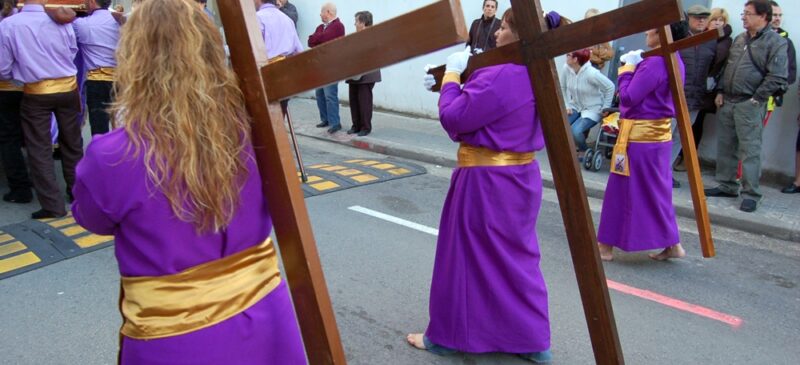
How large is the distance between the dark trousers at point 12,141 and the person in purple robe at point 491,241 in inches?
178

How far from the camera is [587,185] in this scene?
23.7 feet

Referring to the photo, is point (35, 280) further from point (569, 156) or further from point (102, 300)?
point (569, 156)

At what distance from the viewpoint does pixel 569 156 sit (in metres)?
1.69

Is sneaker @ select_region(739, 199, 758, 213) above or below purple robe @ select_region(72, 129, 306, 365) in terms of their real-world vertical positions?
below

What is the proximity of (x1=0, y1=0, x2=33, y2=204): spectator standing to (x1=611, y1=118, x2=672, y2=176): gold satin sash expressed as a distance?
493 centimetres

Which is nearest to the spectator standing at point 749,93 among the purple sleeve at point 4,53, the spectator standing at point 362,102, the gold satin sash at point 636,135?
the gold satin sash at point 636,135

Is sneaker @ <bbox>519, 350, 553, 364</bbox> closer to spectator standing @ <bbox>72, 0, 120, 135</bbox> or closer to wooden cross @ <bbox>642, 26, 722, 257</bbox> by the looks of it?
wooden cross @ <bbox>642, 26, 722, 257</bbox>

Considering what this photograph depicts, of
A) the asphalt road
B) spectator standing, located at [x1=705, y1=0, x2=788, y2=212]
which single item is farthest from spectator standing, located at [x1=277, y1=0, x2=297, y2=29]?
spectator standing, located at [x1=705, y1=0, x2=788, y2=212]

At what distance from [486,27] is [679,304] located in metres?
5.77

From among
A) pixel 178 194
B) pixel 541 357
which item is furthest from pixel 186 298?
pixel 541 357

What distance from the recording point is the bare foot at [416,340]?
139 inches

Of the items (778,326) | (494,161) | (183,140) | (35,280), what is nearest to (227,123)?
(183,140)

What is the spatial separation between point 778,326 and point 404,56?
12.2 feet

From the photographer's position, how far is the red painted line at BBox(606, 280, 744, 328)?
4039mm
